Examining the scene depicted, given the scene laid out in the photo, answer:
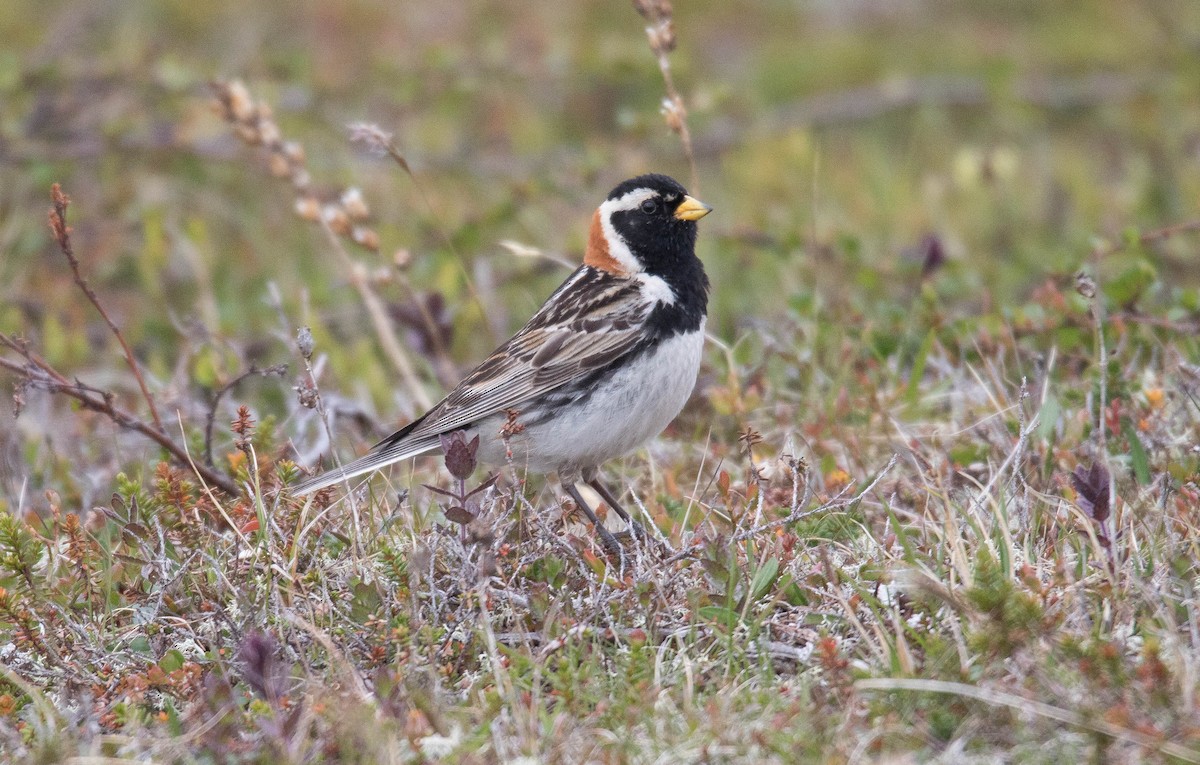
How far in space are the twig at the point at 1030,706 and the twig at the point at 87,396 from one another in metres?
2.28

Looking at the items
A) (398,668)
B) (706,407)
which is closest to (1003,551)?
(398,668)

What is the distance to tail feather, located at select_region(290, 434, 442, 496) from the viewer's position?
4852mm

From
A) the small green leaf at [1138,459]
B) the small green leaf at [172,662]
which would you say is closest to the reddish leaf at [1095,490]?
the small green leaf at [1138,459]

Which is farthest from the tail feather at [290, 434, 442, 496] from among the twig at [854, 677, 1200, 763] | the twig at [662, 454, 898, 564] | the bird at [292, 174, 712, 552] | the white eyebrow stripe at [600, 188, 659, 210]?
the twig at [854, 677, 1200, 763]

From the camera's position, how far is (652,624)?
418 centimetres

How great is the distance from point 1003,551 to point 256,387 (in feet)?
13.9

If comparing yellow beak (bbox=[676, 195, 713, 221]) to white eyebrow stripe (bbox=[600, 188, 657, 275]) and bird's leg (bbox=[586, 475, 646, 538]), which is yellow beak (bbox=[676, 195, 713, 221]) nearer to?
white eyebrow stripe (bbox=[600, 188, 657, 275])

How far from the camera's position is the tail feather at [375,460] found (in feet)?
15.9

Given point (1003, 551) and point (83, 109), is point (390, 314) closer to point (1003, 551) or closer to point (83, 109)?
point (83, 109)

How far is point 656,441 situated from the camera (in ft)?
20.5

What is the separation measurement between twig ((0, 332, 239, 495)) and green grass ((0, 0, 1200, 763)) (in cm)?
9

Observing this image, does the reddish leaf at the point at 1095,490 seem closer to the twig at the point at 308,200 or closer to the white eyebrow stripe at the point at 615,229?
the white eyebrow stripe at the point at 615,229

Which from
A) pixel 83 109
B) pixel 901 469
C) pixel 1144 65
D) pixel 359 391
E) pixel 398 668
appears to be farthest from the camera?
pixel 1144 65

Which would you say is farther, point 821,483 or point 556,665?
point 821,483
